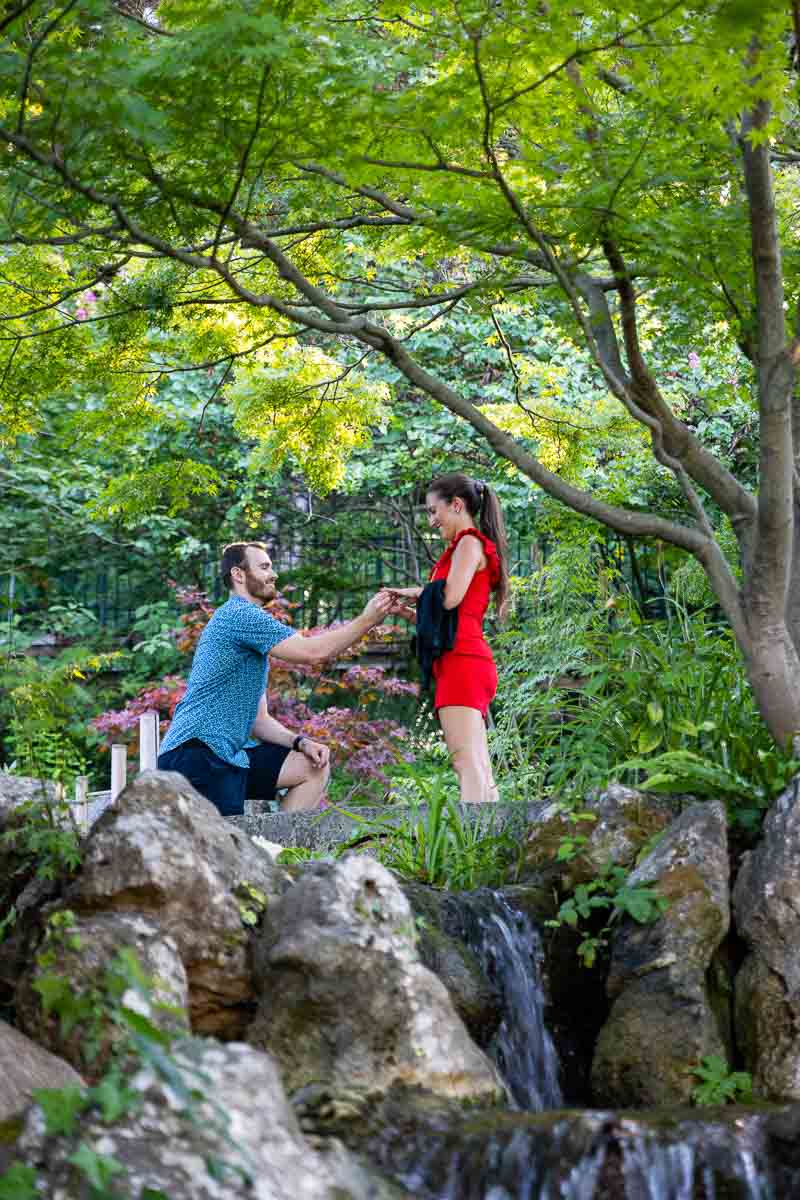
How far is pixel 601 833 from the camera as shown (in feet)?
16.5

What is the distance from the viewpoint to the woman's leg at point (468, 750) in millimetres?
6184

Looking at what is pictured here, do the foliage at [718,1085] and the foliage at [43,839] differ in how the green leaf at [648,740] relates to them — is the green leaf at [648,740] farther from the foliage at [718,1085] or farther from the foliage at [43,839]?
the foliage at [43,839]

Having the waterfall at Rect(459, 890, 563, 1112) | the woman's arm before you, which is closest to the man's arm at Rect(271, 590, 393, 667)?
the woman's arm

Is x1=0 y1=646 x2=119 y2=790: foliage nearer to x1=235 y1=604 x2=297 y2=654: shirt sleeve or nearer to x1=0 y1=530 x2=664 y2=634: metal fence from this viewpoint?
x1=235 y1=604 x2=297 y2=654: shirt sleeve

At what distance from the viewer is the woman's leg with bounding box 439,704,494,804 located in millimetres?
6184

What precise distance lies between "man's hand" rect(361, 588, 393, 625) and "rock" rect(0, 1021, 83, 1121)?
2.89 meters

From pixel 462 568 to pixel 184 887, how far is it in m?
2.70

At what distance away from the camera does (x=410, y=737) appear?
1088 cm

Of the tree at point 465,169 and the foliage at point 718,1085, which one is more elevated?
the tree at point 465,169

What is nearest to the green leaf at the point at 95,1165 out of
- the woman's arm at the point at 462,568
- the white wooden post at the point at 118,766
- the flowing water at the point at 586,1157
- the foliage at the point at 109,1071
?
the foliage at the point at 109,1071

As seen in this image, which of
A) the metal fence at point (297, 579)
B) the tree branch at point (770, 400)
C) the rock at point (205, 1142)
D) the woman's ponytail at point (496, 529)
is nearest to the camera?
the rock at point (205, 1142)

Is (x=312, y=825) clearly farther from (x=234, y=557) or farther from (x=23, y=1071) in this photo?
(x=23, y=1071)

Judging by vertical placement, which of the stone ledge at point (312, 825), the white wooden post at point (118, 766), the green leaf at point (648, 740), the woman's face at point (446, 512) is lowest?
the stone ledge at point (312, 825)

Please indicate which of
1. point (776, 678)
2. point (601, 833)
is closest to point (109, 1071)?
point (601, 833)
